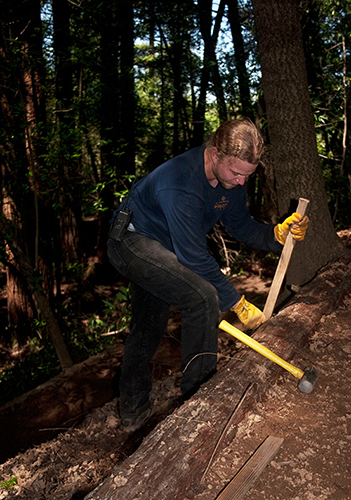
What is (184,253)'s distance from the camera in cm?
217

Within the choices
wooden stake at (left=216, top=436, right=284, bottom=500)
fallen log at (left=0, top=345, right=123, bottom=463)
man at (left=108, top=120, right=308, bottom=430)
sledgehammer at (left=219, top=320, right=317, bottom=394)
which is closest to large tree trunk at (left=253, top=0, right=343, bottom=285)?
man at (left=108, top=120, right=308, bottom=430)

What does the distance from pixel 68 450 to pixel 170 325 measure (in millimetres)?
2177

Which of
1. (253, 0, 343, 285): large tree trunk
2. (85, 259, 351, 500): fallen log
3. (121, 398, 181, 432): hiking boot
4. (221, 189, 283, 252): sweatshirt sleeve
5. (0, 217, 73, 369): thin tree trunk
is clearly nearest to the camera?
(85, 259, 351, 500): fallen log

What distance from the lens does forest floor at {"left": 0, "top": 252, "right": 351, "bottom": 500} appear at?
5.43ft

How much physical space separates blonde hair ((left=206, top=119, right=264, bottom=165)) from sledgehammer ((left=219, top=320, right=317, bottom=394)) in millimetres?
935

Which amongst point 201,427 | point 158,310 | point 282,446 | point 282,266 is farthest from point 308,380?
point 158,310

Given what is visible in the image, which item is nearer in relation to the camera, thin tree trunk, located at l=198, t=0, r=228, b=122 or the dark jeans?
the dark jeans

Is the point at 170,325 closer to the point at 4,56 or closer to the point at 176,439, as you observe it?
the point at 176,439

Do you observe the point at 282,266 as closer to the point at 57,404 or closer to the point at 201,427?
the point at 201,427

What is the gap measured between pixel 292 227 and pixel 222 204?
→ 0.58 m

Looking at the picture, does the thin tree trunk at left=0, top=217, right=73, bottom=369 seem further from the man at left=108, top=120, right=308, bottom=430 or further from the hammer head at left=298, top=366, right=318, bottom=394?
the hammer head at left=298, top=366, right=318, bottom=394

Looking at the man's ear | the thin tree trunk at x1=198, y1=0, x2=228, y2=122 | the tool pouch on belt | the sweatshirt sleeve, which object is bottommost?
the sweatshirt sleeve

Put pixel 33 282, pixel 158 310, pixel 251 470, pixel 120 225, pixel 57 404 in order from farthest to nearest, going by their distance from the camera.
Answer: pixel 33 282 → pixel 57 404 → pixel 158 310 → pixel 120 225 → pixel 251 470

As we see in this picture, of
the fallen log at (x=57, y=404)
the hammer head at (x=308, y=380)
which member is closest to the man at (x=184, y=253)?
the hammer head at (x=308, y=380)
